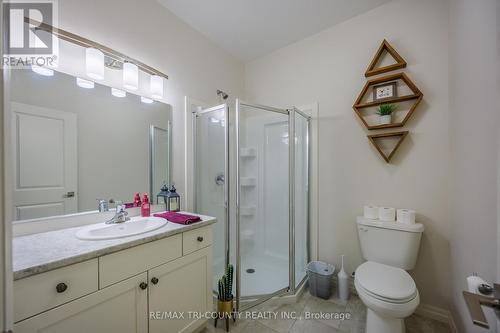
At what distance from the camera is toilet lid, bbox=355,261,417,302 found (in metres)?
1.22

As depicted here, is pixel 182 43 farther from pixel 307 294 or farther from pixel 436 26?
pixel 307 294

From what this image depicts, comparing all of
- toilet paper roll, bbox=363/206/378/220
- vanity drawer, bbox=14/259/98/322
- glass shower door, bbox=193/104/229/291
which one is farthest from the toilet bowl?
vanity drawer, bbox=14/259/98/322

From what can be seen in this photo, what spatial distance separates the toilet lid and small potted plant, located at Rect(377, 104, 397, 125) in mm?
1184

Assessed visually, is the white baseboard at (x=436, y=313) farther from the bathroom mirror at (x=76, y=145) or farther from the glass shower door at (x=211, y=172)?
the bathroom mirror at (x=76, y=145)

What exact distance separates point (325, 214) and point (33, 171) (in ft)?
7.65

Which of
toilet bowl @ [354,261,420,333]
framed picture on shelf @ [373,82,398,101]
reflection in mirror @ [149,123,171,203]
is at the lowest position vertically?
toilet bowl @ [354,261,420,333]

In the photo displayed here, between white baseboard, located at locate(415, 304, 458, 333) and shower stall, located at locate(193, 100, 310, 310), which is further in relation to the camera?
shower stall, located at locate(193, 100, 310, 310)

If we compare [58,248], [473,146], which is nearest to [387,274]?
[473,146]

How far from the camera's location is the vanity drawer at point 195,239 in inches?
52.4

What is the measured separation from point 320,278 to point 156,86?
2288 millimetres

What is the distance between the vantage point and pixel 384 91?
1.79 metres

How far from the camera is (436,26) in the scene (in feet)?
5.29

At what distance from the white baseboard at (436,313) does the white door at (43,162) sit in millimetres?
2761
